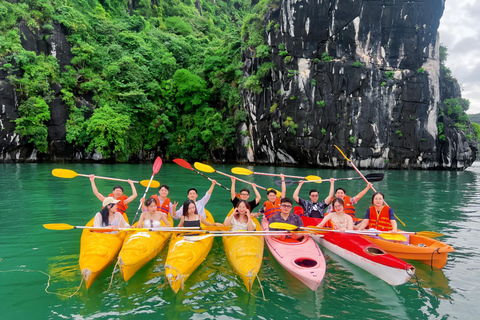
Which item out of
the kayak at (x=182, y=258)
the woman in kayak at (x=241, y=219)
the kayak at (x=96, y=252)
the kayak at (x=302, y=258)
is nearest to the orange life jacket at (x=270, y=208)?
the woman in kayak at (x=241, y=219)

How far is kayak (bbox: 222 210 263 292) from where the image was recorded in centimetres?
351

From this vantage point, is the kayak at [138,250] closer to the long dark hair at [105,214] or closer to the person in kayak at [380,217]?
the long dark hair at [105,214]

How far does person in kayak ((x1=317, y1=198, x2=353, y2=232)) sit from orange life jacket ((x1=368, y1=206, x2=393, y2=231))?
16.8 inches

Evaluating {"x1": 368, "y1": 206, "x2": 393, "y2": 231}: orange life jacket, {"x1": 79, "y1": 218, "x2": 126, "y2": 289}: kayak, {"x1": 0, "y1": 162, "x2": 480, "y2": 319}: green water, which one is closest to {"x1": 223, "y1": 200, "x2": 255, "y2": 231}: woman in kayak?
{"x1": 0, "y1": 162, "x2": 480, "y2": 319}: green water

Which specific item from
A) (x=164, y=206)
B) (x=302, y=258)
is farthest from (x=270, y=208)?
(x=164, y=206)

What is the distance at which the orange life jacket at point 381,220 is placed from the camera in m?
4.84

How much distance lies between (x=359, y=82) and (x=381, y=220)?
1933cm

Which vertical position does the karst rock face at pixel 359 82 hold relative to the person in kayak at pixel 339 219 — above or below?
above

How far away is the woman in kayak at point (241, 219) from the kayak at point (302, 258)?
1.27 ft

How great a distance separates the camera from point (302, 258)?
388 cm

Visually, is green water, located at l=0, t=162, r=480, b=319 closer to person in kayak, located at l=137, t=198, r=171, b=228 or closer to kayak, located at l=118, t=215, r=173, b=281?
kayak, located at l=118, t=215, r=173, b=281

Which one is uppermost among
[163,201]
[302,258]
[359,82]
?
[359,82]

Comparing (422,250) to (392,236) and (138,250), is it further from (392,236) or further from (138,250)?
(138,250)

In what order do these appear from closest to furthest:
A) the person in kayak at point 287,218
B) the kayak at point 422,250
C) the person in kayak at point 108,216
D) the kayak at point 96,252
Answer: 1. the kayak at point 96,252
2. the kayak at point 422,250
3. the person in kayak at point 287,218
4. the person in kayak at point 108,216
